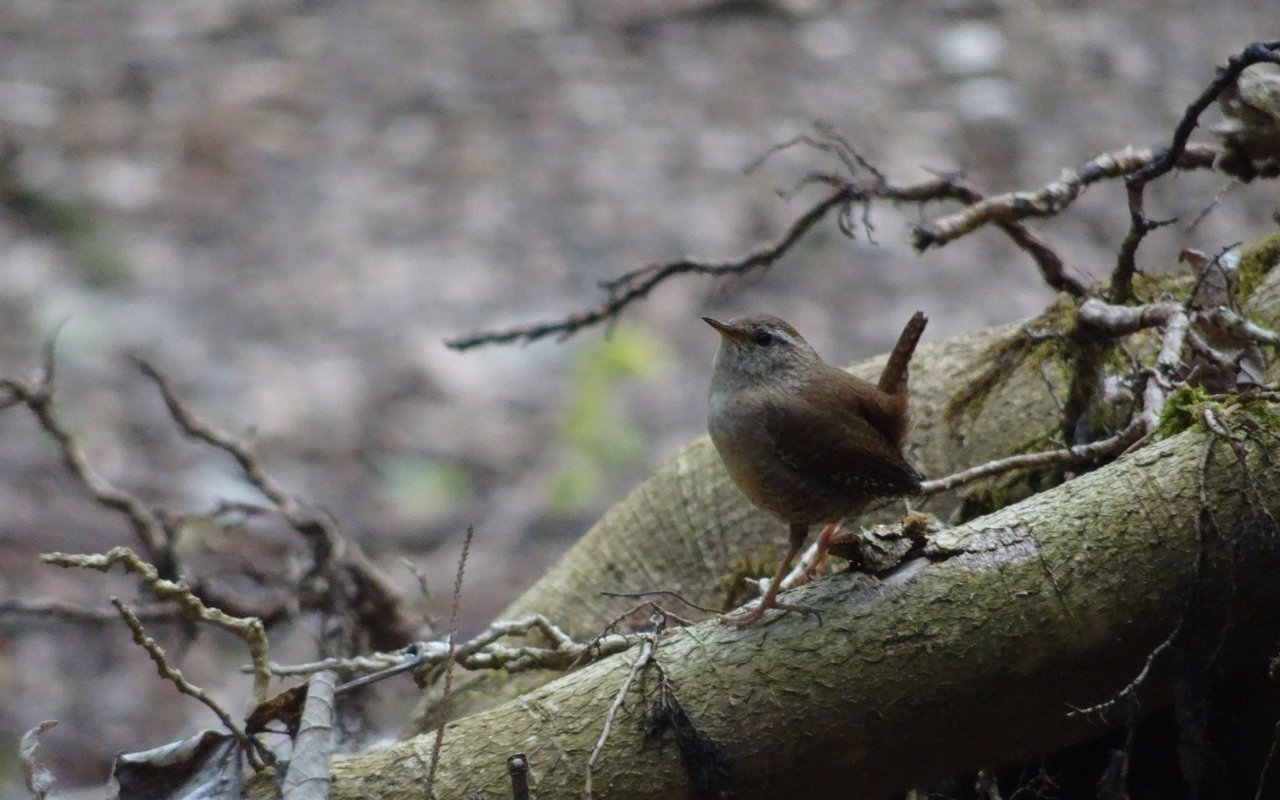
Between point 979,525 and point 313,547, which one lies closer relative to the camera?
point 979,525

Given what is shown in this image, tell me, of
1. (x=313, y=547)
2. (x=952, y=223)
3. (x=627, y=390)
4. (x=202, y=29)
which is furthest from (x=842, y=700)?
(x=202, y=29)

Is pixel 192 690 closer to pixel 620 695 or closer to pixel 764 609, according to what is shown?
pixel 620 695

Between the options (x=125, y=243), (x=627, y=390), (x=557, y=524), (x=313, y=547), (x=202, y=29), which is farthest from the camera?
(x=202, y=29)

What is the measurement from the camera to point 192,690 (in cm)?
195

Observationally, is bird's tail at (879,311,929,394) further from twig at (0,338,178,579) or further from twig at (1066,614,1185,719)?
twig at (0,338,178,579)

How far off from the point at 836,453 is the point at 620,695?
2.28 ft

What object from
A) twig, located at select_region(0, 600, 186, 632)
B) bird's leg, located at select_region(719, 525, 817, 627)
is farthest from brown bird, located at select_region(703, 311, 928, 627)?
twig, located at select_region(0, 600, 186, 632)

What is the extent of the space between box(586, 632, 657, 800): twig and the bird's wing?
0.53 metres

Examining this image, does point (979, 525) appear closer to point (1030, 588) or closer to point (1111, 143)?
point (1030, 588)

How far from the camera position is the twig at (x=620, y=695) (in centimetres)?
191

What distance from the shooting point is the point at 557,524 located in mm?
5375

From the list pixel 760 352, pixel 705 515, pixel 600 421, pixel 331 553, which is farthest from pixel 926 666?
pixel 600 421

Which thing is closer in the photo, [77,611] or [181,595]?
[181,595]

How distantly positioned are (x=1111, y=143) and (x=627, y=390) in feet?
9.10
